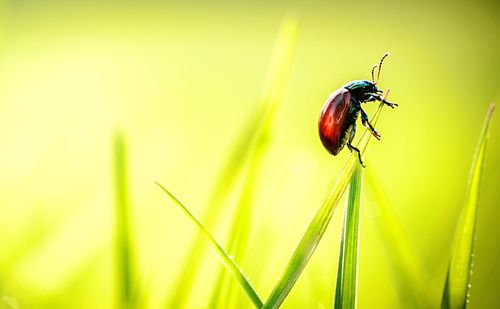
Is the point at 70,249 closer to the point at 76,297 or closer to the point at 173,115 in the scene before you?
the point at 76,297

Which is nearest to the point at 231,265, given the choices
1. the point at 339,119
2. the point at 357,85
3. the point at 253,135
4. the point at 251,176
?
the point at 251,176

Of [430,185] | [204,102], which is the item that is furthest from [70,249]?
[204,102]

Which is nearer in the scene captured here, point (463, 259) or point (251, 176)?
point (463, 259)

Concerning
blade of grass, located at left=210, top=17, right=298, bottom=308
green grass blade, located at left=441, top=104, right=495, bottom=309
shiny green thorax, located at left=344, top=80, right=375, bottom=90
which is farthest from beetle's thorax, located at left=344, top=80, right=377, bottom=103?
green grass blade, located at left=441, top=104, right=495, bottom=309

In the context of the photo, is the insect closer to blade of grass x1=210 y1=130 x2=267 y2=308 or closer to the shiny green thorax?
the shiny green thorax

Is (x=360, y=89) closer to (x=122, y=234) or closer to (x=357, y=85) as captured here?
(x=357, y=85)
